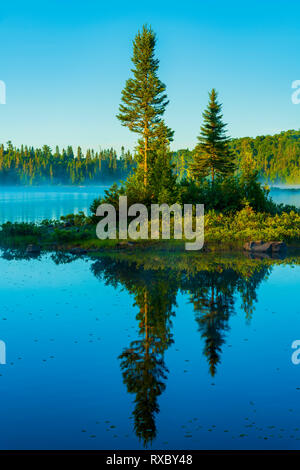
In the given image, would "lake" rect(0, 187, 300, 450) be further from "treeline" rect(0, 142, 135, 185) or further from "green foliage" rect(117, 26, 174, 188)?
"treeline" rect(0, 142, 135, 185)

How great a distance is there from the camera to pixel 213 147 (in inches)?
2479

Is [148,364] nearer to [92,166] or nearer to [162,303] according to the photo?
[162,303]

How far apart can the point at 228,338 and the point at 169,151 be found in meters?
27.1

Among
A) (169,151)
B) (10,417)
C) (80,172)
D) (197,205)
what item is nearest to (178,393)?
(10,417)

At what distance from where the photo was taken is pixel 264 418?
7.57 metres

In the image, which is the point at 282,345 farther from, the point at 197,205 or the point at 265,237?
the point at 197,205

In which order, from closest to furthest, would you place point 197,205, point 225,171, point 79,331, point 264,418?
point 264,418 < point 79,331 < point 197,205 < point 225,171

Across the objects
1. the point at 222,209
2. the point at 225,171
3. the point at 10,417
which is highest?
the point at 225,171

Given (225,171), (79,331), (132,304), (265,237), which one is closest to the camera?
(79,331)

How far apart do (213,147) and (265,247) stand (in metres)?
39.8

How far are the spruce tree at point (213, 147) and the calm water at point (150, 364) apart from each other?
155ft

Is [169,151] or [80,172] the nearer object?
[169,151]

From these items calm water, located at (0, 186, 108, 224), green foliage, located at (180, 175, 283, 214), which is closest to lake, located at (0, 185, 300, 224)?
calm water, located at (0, 186, 108, 224)

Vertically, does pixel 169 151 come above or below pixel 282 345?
above
